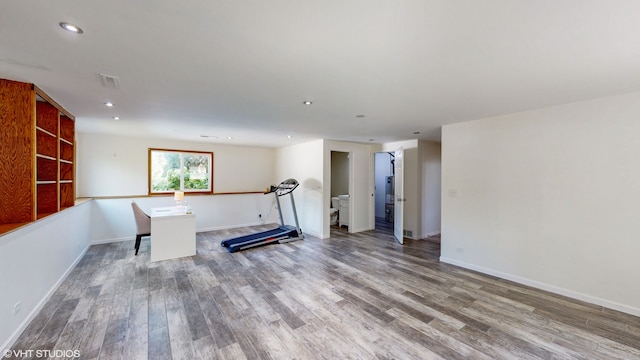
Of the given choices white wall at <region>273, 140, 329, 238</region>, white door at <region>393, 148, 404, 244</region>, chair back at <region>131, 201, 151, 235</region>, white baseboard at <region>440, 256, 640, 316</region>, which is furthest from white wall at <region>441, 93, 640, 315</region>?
chair back at <region>131, 201, 151, 235</region>

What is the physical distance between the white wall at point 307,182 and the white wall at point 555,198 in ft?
9.31

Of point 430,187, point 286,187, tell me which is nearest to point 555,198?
point 430,187

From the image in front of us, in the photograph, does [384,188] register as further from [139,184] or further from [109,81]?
[109,81]

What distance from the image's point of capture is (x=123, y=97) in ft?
9.36

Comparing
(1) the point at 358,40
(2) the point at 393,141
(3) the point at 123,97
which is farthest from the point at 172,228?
(2) the point at 393,141

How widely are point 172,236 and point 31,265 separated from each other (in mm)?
1893

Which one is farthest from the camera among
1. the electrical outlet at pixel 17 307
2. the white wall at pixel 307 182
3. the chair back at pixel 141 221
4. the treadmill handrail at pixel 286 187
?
the white wall at pixel 307 182

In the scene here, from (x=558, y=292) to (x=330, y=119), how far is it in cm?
373

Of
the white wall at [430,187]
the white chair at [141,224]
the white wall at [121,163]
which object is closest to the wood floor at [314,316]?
the white chair at [141,224]

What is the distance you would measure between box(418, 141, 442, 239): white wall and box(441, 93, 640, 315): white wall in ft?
5.50

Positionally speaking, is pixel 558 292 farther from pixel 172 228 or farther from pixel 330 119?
pixel 172 228

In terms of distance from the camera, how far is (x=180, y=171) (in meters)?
6.43

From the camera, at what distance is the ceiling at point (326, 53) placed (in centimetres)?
136

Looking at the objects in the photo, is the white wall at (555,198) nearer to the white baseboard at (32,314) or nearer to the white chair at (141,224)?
the white baseboard at (32,314)
